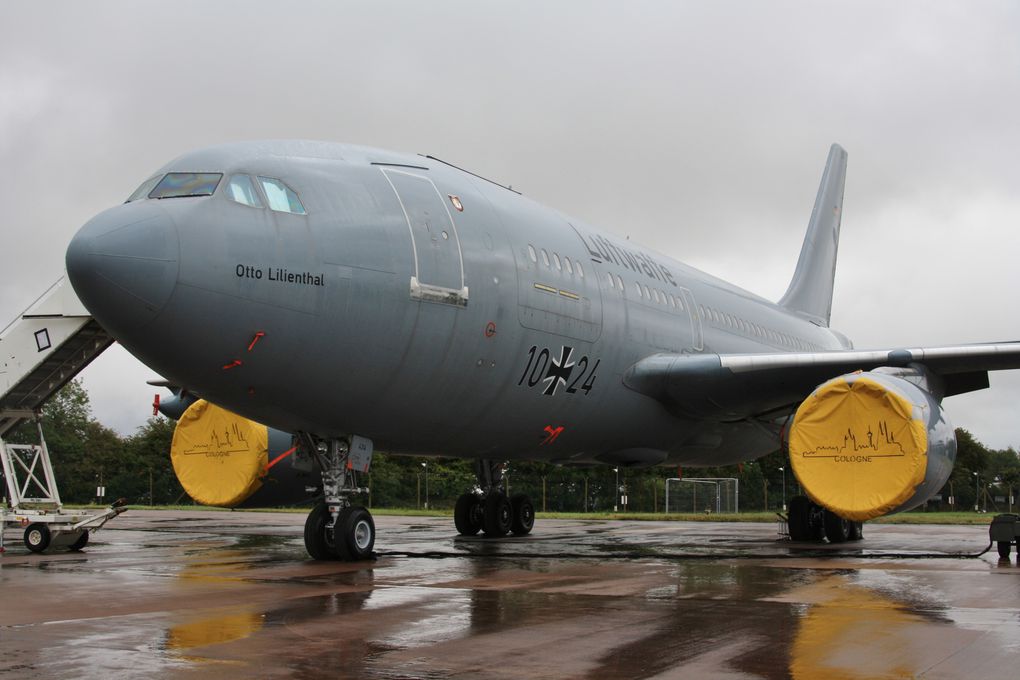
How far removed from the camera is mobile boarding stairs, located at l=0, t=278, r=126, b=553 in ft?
47.2

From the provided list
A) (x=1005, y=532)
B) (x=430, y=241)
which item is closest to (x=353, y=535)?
(x=430, y=241)

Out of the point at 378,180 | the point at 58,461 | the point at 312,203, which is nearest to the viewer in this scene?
the point at 312,203

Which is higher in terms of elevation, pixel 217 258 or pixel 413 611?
pixel 217 258

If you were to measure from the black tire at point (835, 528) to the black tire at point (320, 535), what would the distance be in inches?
355

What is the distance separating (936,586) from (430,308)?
205 inches

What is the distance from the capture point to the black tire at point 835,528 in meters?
16.8

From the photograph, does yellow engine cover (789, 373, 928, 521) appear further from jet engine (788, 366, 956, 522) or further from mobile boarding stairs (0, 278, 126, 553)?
mobile boarding stairs (0, 278, 126, 553)

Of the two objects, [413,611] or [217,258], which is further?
[217,258]

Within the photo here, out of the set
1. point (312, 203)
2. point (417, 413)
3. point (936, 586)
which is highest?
point (312, 203)

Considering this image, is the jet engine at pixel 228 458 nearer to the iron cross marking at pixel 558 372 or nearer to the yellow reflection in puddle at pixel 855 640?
the iron cross marking at pixel 558 372

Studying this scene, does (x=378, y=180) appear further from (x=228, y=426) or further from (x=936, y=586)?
(x=936, y=586)

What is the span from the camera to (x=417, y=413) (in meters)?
10.9

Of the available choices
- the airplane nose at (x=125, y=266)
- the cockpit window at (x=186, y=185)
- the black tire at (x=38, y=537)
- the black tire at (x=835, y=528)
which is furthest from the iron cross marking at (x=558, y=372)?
the black tire at (x=38, y=537)

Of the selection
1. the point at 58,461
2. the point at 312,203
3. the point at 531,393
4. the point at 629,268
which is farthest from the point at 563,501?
the point at 58,461
